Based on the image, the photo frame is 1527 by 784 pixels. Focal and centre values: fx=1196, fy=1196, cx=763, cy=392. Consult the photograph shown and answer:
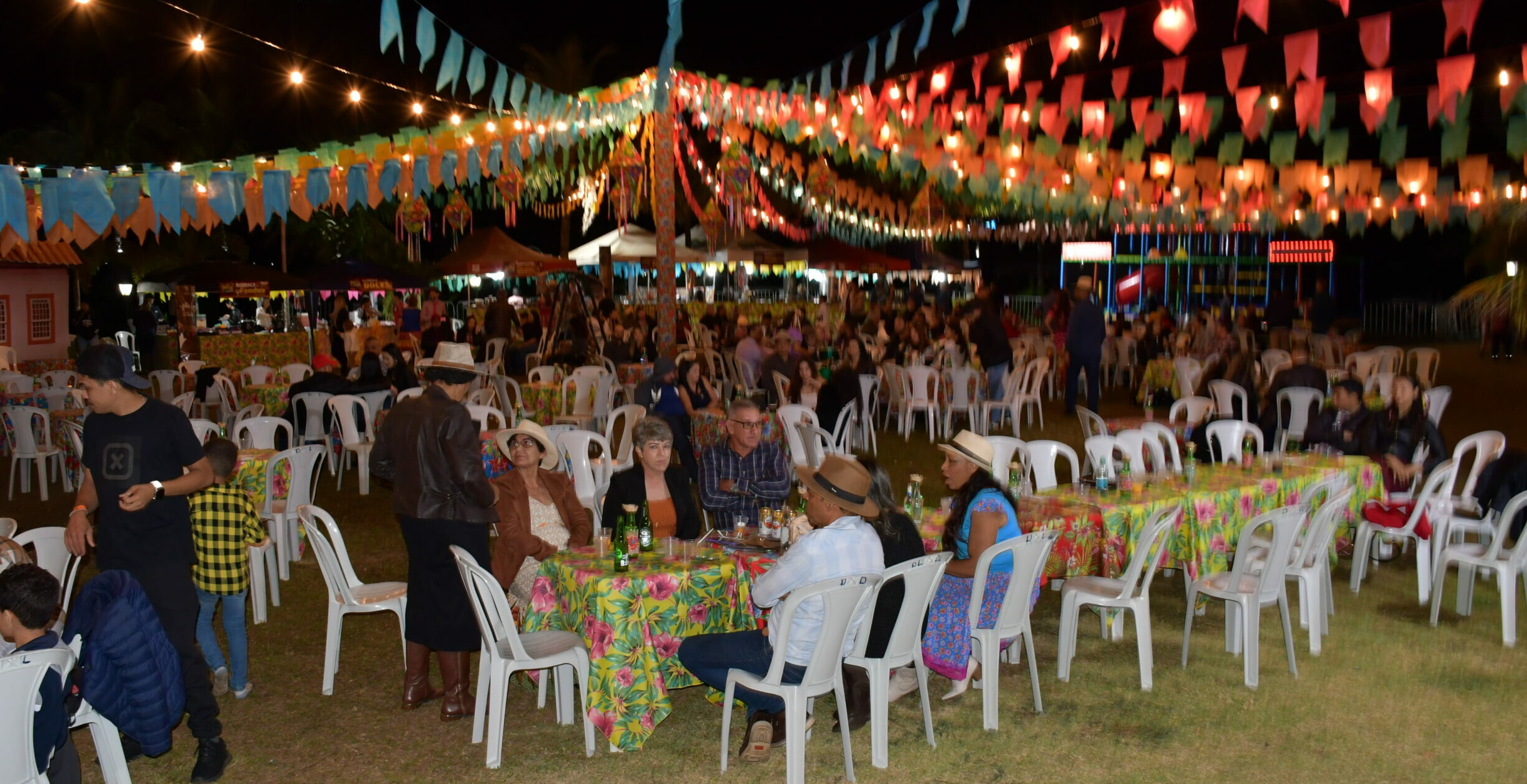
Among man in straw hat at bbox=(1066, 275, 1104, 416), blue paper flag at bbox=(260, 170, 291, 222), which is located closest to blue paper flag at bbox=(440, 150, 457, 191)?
blue paper flag at bbox=(260, 170, 291, 222)

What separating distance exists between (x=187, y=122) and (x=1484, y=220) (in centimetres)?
2751

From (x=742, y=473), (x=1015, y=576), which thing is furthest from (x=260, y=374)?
(x=1015, y=576)

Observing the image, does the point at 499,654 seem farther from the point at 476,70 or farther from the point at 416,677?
the point at 476,70

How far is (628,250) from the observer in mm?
21641

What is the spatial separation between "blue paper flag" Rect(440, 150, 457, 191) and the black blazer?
17.3 ft

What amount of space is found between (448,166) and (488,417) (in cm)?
244

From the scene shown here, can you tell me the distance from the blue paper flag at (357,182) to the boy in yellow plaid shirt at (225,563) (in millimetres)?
4998

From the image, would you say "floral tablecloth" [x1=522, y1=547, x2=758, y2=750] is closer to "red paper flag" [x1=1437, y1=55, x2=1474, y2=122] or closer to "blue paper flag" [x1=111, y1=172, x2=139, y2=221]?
"blue paper flag" [x1=111, y1=172, x2=139, y2=221]

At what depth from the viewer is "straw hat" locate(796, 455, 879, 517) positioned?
13.9ft

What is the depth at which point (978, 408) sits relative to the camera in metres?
12.9

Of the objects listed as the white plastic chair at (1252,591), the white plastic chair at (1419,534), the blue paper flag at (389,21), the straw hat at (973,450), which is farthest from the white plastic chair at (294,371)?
the white plastic chair at (1419,534)

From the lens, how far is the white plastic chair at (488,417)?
8.88 meters

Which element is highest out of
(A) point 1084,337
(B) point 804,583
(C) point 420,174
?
(C) point 420,174

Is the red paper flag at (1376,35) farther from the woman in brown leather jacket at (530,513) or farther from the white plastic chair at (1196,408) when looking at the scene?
the woman in brown leather jacket at (530,513)
